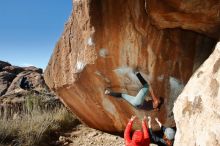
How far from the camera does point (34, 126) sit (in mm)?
8828

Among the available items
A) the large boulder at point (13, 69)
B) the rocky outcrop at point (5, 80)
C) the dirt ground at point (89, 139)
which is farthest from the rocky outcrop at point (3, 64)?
the dirt ground at point (89, 139)

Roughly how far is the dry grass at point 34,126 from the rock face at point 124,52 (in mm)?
1637

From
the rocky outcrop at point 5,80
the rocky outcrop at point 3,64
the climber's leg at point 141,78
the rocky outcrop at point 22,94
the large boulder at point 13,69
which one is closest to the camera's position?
the climber's leg at point 141,78

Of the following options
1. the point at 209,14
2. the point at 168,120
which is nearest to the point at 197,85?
the point at 209,14

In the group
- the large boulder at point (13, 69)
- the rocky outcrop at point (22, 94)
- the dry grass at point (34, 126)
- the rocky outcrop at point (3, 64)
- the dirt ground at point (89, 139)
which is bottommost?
the dirt ground at point (89, 139)

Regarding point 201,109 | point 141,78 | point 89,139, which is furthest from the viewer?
point 89,139

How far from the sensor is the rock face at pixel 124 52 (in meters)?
6.16

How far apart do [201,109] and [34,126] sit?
4846 mm

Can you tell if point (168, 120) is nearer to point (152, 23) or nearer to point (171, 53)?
point (171, 53)

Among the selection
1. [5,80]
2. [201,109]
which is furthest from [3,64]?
[201,109]

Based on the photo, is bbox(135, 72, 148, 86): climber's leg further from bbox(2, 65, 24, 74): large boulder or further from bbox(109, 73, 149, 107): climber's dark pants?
bbox(2, 65, 24, 74): large boulder

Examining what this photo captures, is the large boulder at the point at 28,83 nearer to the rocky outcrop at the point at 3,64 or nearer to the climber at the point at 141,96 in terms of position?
the rocky outcrop at the point at 3,64

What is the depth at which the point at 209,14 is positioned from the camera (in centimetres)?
556

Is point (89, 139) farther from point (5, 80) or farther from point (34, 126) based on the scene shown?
point (5, 80)
